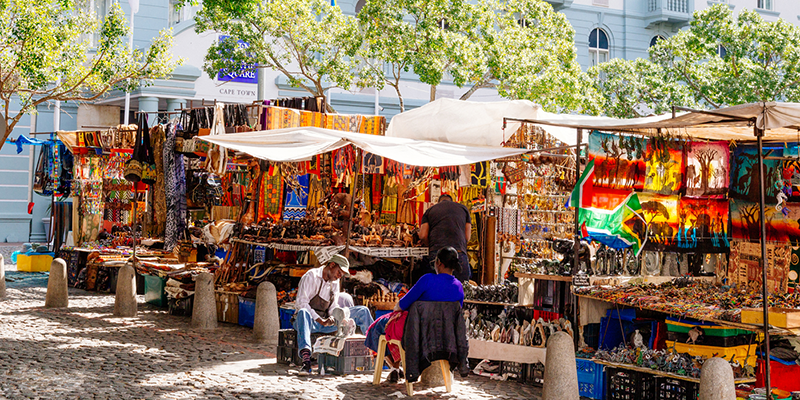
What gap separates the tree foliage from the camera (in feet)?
71.8

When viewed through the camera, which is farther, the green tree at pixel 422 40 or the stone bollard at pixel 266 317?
the green tree at pixel 422 40

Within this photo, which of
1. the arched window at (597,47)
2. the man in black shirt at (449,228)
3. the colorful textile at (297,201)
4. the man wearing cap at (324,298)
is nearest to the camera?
the man wearing cap at (324,298)

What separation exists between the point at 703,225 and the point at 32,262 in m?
15.2

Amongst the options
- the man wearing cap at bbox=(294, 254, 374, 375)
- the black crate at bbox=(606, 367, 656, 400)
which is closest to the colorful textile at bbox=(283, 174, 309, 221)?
the man wearing cap at bbox=(294, 254, 374, 375)

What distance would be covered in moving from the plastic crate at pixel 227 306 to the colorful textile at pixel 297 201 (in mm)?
1429

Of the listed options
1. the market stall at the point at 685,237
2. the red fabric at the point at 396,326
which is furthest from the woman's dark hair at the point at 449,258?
the market stall at the point at 685,237

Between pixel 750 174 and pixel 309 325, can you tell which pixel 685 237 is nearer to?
pixel 750 174

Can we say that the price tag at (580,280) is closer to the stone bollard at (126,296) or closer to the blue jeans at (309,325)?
the blue jeans at (309,325)

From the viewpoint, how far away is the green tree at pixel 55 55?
1516 centimetres

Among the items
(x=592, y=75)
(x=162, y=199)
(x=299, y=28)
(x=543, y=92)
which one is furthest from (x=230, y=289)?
(x=592, y=75)

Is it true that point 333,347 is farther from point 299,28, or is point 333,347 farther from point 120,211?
point 299,28

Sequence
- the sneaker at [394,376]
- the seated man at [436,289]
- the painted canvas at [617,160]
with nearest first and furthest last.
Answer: the seated man at [436,289] → the painted canvas at [617,160] → the sneaker at [394,376]

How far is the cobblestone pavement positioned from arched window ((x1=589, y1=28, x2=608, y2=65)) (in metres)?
21.2

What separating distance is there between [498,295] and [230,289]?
464 centimetres
